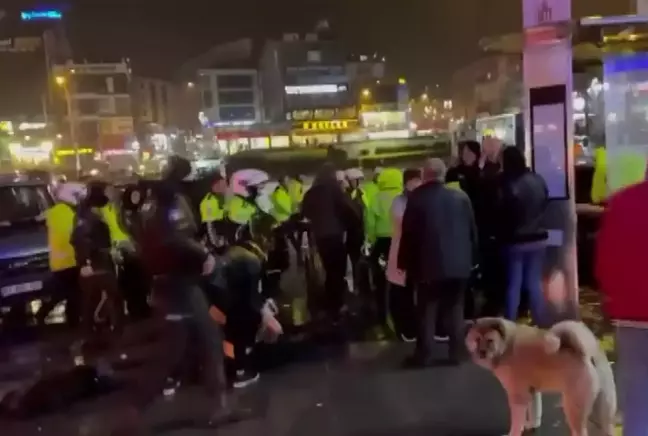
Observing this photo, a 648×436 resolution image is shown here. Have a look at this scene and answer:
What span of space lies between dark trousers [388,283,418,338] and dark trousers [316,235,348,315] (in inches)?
47.4

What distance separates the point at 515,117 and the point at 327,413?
5.90 metres

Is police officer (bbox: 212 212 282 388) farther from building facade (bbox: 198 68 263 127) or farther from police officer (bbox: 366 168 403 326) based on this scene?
building facade (bbox: 198 68 263 127)

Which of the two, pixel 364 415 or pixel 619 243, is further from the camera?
pixel 364 415

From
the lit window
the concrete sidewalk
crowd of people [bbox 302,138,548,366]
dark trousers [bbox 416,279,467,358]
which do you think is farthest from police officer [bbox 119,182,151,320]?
the lit window

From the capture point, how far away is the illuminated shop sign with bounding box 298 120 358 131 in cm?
1156

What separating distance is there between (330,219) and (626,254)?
210 inches

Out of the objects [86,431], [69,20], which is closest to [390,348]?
[86,431]

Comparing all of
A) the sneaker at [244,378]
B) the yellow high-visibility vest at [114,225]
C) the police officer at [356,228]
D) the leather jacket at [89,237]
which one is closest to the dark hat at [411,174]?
the police officer at [356,228]

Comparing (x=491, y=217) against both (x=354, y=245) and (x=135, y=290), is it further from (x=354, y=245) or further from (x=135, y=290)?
(x=135, y=290)

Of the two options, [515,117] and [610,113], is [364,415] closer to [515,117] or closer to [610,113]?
[610,113]

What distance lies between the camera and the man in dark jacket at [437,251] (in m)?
6.39

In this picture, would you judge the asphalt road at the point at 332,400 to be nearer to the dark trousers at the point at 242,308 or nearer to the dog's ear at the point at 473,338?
the dark trousers at the point at 242,308

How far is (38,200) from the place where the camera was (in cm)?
957

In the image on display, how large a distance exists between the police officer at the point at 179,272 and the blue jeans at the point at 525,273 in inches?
103
